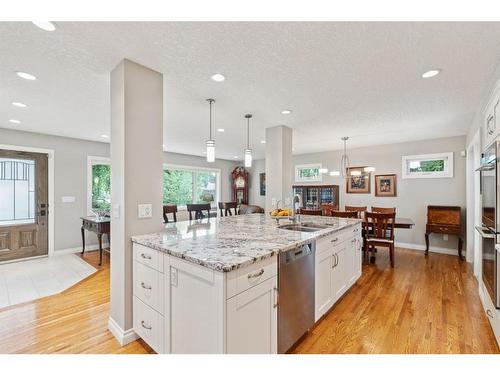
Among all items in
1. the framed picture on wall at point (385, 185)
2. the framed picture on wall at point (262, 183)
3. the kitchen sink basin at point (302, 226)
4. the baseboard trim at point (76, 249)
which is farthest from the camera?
the framed picture on wall at point (262, 183)

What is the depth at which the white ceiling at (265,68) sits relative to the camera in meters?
1.61

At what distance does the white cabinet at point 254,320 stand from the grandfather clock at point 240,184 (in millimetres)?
6469

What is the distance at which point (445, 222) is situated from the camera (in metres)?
4.57

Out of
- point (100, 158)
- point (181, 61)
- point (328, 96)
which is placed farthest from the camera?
point (100, 158)

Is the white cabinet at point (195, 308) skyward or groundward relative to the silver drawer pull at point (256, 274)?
groundward

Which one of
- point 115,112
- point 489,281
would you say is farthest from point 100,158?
point 489,281

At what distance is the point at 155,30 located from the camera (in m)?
1.59

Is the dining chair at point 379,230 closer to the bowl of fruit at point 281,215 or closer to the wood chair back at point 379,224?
the wood chair back at point 379,224

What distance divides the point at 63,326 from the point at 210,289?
6.13 ft

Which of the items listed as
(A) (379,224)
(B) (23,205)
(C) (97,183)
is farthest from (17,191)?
(A) (379,224)

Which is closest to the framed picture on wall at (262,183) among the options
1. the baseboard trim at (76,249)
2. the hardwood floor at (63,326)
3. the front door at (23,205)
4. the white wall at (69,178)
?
the white wall at (69,178)

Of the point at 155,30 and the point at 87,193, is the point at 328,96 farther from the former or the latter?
the point at 87,193

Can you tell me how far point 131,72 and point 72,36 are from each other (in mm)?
422

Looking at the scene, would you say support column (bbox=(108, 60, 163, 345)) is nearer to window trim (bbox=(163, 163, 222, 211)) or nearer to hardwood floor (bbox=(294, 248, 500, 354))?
hardwood floor (bbox=(294, 248, 500, 354))
